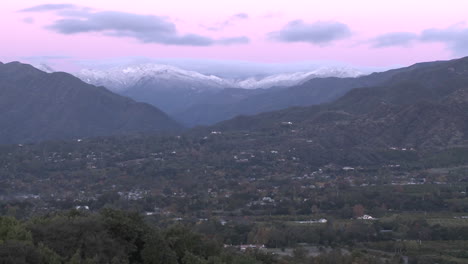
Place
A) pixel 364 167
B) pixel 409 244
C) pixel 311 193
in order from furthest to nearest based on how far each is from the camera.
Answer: pixel 364 167, pixel 311 193, pixel 409 244

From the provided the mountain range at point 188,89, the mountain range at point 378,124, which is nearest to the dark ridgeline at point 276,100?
the mountain range at point 188,89

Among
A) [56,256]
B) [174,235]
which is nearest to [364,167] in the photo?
[174,235]

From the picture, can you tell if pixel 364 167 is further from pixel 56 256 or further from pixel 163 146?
pixel 56 256

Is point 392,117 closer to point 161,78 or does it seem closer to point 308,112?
point 308,112

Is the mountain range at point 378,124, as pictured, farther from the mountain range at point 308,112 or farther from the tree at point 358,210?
the tree at point 358,210

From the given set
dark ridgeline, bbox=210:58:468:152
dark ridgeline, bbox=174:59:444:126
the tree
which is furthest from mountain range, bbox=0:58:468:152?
the tree

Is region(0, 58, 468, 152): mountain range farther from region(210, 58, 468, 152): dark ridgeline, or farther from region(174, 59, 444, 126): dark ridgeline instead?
region(174, 59, 444, 126): dark ridgeline
